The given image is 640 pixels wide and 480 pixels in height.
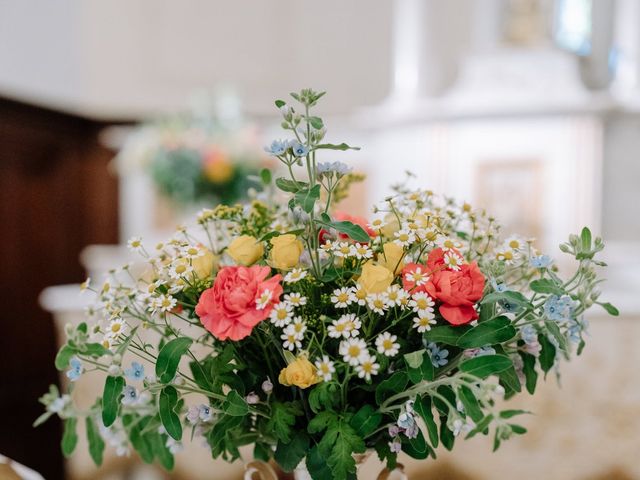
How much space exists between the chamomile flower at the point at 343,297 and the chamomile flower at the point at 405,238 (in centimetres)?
7

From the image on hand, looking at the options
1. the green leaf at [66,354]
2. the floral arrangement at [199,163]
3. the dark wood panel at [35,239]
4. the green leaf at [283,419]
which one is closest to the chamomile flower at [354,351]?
the green leaf at [283,419]

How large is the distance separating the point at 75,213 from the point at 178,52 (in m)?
1.22

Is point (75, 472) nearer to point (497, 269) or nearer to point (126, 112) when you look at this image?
point (497, 269)

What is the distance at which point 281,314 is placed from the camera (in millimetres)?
655

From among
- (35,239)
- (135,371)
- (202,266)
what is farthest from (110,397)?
(35,239)

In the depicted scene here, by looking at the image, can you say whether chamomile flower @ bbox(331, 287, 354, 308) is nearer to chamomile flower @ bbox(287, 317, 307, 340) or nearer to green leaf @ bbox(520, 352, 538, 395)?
chamomile flower @ bbox(287, 317, 307, 340)

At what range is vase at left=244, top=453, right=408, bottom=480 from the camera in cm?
77

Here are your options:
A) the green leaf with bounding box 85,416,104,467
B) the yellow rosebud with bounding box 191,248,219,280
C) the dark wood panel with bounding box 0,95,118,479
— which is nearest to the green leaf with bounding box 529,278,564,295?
the yellow rosebud with bounding box 191,248,219,280

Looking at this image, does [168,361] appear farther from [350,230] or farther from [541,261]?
[541,261]

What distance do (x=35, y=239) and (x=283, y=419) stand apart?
3509mm

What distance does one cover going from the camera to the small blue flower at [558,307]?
66cm

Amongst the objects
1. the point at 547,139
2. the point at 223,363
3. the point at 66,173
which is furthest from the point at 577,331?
the point at 66,173

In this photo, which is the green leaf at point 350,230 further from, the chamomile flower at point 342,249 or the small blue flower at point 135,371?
the small blue flower at point 135,371

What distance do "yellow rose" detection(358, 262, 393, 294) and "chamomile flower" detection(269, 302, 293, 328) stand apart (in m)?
0.07
